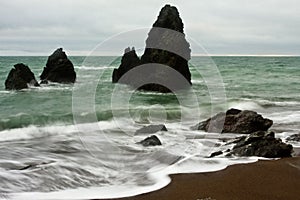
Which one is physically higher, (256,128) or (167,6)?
(167,6)

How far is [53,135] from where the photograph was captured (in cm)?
1045

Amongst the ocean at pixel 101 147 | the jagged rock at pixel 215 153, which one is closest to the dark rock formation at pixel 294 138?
the ocean at pixel 101 147

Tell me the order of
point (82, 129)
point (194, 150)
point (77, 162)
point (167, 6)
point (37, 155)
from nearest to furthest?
point (77, 162) < point (37, 155) < point (194, 150) < point (82, 129) < point (167, 6)

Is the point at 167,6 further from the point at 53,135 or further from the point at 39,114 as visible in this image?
the point at 53,135

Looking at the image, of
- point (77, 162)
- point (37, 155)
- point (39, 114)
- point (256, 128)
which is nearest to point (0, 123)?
point (39, 114)

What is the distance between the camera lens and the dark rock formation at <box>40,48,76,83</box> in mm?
Answer: 29031

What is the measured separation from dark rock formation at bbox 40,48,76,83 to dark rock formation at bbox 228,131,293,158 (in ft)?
74.6

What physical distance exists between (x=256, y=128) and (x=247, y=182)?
4744 millimetres

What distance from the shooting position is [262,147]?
24.0 feet

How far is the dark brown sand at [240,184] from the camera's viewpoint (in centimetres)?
500

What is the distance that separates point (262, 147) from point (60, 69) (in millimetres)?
23836

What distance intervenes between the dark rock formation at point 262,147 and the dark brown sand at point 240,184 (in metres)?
0.56

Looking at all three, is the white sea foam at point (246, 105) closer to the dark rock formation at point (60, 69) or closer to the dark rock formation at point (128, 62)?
the dark rock formation at point (128, 62)

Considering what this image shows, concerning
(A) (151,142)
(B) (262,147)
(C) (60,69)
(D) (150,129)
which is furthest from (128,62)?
(B) (262,147)
